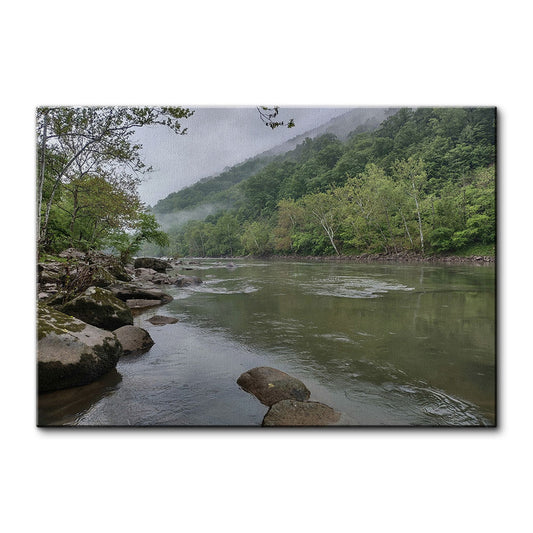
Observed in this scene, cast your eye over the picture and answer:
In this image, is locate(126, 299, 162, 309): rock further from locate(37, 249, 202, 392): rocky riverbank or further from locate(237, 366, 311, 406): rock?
locate(237, 366, 311, 406): rock

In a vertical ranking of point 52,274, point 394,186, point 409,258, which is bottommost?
point 52,274

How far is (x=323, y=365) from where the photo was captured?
11.1 feet

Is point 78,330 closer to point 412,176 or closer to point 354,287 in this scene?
point 412,176

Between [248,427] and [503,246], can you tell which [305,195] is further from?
→ [248,427]

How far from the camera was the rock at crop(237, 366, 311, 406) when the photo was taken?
8.73 ft

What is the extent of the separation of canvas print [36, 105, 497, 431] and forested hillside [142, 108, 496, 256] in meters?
0.04

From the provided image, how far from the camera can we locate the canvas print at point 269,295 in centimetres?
269

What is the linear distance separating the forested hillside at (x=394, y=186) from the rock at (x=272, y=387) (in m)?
2.55

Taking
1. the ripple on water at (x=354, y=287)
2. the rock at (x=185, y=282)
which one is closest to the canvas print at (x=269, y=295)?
the ripple on water at (x=354, y=287)

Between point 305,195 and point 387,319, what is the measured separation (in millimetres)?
3871

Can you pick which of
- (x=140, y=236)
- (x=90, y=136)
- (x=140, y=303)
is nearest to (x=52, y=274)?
(x=140, y=303)

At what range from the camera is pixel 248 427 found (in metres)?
2.54

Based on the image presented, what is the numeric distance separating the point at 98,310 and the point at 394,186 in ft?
18.3

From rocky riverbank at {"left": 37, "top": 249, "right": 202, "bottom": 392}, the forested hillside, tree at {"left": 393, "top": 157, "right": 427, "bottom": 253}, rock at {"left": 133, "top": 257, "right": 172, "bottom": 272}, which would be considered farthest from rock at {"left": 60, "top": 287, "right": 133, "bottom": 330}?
rock at {"left": 133, "top": 257, "right": 172, "bottom": 272}
